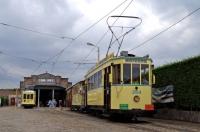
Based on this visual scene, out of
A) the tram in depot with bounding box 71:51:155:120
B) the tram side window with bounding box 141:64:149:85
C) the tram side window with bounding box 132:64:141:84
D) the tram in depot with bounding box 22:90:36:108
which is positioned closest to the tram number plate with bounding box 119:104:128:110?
the tram in depot with bounding box 71:51:155:120

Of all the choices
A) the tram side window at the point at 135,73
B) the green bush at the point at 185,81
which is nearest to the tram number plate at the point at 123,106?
the tram side window at the point at 135,73

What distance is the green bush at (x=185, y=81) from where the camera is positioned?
16.9 metres

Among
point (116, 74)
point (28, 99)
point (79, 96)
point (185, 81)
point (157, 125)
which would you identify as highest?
point (116, 74)

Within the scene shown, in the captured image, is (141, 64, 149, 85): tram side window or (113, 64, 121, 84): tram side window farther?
(141, 64, 149, 85): tram side window

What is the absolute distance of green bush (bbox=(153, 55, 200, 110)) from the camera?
55.5ft

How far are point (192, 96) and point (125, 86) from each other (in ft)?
13.7

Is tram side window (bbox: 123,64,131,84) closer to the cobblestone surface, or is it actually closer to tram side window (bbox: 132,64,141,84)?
tram side window (bbox: 132,64,141,84)

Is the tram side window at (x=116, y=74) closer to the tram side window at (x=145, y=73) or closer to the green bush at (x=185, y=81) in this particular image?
the tram side window at (x=145, y=73)

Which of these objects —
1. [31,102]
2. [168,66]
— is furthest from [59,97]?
[168,66]

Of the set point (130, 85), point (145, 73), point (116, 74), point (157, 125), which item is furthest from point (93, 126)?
point (145, 73)

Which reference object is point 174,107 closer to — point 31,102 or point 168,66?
point 168,66

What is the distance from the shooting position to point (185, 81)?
1803 cm

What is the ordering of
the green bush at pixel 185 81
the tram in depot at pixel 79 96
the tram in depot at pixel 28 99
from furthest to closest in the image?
1. the tram in depot at pixel 28 99
2. the tram in depot at pixel 79 96
3. the green bush at pixel 185 81

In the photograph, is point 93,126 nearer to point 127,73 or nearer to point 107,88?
point 127,73
